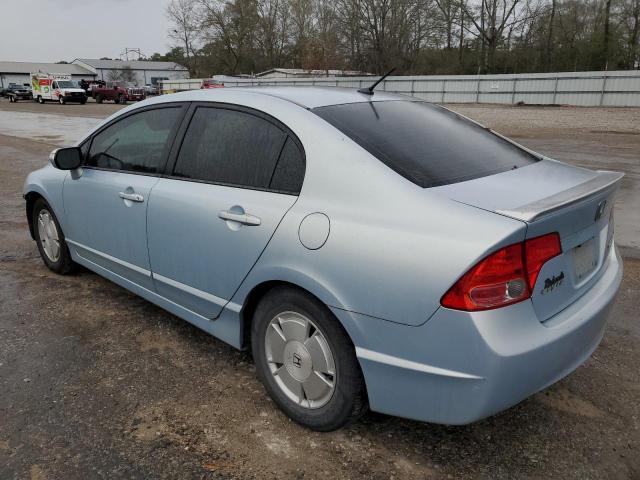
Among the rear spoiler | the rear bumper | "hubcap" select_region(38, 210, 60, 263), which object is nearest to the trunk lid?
the rear spoiler

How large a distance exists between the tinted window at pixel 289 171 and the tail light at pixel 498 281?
906 mm

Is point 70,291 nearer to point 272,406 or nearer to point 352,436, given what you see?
point 272,406

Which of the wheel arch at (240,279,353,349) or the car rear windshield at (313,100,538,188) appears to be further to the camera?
the car rear windshield at (313,100,538,188)

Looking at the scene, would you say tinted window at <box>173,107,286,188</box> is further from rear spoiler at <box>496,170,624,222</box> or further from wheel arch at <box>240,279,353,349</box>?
rear spoiler at <box>496,170,624,222</box>

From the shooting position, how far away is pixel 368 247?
2113 mm

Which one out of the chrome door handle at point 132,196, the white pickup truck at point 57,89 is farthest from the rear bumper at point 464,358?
the white pickup truck at point 57,89

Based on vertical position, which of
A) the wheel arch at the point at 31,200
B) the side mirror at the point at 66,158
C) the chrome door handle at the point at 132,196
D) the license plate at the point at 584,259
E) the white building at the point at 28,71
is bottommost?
the wheel arch at the point at 31,200

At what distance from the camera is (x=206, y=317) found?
2992mm

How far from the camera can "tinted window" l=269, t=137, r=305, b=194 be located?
8.20 feet

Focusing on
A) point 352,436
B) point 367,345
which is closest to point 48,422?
point 352,436

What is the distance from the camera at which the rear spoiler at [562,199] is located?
1.96 meters

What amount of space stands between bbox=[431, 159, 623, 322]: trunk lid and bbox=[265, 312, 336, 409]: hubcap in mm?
839

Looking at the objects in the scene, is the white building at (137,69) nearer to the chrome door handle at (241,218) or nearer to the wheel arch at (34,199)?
the wheel arch at (34,199)

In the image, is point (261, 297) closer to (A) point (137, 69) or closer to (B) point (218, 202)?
(B) point (218, 202)
